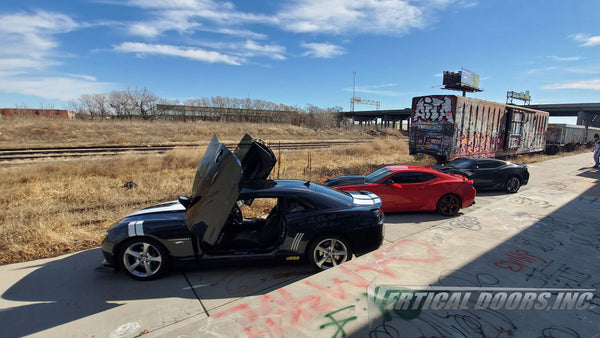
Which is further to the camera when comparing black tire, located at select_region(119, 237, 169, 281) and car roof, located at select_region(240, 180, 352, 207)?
car roof, located at select_region(240, 180, 352, 207)

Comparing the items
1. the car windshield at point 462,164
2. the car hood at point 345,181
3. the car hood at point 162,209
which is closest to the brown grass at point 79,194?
the car hood at point 162,209

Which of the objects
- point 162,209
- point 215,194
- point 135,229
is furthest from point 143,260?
point 215,194

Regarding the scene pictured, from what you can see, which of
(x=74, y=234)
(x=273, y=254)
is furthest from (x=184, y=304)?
(x=74, y=234)

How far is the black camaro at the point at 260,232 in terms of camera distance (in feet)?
13.0

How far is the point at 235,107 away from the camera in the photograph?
76.6 meters

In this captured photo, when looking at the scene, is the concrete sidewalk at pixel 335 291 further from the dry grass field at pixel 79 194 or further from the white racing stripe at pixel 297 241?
the dry grass field at pixel 79 194

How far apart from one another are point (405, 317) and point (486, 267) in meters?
1.67

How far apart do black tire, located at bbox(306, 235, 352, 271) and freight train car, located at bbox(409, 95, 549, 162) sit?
1062 cm

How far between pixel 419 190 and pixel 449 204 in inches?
33.3

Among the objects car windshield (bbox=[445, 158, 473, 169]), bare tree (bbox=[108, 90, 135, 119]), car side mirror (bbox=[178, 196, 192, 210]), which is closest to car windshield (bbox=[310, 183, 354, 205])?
car side mirror (bbox=[178, 196, 192, 210])

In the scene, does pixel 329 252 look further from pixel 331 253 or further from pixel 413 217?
pixel 413 217

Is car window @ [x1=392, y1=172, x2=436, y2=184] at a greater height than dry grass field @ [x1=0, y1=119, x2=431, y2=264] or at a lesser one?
greater

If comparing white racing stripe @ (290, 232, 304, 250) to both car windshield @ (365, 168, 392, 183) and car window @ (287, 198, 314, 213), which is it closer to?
car window @ (287, 198, 314, 213)

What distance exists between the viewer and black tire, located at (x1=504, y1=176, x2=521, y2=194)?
380 inches
